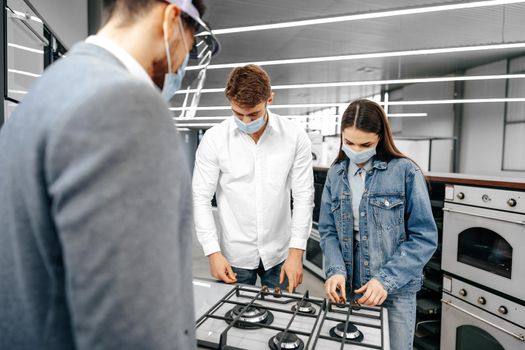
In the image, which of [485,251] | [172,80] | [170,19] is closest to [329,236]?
[485,251]

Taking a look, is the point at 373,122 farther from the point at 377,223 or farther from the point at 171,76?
the point at 171,76

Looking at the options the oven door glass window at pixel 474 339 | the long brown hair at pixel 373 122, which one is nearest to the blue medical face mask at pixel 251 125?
the long brown hair at pixel 373 122

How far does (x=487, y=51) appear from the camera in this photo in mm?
7270

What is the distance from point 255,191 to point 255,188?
0.04 ft

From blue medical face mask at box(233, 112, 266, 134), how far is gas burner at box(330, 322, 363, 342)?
0.88 meters

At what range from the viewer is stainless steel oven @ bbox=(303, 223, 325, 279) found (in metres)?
3.70

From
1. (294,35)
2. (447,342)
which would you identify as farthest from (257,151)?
(294,35)

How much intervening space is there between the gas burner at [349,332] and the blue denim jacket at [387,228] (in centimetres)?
34

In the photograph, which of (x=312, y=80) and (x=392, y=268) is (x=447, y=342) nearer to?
(x=392, y=268)

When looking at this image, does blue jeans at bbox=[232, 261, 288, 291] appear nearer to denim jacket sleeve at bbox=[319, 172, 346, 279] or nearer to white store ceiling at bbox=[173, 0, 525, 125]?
denim jacket sleeve at bbox=[319, 172, 346, 279]

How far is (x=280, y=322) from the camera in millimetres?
1046

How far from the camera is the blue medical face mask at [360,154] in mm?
1455

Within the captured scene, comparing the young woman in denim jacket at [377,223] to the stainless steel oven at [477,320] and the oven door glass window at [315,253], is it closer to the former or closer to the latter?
the stainless steel oven at [477,320]

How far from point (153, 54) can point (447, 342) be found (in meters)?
2.26
